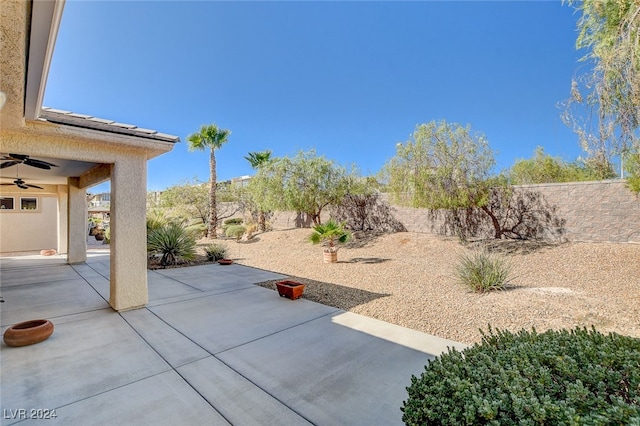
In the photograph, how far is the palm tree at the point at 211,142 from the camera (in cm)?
2005


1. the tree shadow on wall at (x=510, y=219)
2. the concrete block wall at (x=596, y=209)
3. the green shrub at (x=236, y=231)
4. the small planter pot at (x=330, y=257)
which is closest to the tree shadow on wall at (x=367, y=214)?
the tree shadow on wall at (x=510, y=219)

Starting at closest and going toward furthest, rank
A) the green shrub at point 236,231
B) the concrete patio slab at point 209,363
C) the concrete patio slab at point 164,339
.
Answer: the concrete patio slab at point 209,363 < the concrete patio slab at point 164,339 < the green shrub at point 236,231

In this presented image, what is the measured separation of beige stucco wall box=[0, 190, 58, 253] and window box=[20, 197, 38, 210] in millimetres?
122

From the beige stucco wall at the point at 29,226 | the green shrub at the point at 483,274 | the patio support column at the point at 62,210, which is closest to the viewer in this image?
the green shrub at the point at 483,274

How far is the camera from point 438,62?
1412 centimetres

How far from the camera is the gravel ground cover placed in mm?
5164

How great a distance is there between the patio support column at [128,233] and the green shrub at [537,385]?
5.81m

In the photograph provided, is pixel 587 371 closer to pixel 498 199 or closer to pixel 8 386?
pixel 8 386

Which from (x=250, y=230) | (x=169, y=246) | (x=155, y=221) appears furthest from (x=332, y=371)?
(x=250, y=230)

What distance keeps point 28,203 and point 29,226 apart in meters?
1.22

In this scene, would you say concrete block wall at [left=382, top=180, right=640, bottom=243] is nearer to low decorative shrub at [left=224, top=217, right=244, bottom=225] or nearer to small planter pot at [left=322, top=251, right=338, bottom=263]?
small planter pot at [left=322, top=251, right=338, bottom=263]

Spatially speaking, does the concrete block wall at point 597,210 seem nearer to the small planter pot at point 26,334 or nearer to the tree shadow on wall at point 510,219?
the tree shadow on wall at point 510,219

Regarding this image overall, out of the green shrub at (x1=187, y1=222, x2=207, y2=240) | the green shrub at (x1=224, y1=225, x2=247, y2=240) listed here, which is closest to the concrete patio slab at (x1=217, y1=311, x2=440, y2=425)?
the green shrub at (x1=187, y1=222, x2=207, y2=240)

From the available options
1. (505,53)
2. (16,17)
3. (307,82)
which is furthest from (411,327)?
(307,82)
